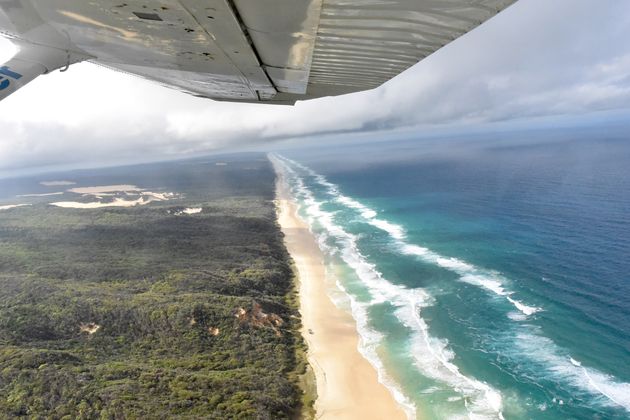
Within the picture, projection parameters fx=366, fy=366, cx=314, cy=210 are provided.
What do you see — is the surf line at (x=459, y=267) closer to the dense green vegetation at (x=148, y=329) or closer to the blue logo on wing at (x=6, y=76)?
the dense green vegetation at (x=148, y=329)

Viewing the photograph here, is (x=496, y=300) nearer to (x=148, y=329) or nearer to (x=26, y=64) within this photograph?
(x=148, y=329)

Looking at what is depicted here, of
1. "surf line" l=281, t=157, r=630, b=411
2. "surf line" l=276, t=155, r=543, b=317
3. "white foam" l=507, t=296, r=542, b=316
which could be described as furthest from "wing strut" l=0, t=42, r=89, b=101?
"white foam" l=507, t=296, r=542, b=316

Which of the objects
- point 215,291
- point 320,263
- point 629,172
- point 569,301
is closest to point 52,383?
point 215,291

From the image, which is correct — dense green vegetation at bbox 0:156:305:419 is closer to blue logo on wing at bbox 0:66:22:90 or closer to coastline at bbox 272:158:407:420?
coastline at bbox 272:158:407:420

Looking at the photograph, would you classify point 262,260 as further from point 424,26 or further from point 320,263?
point 424,26

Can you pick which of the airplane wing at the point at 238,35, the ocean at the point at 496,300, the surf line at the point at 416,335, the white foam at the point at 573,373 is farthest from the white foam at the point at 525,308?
the airplane wing at the point at 238,35

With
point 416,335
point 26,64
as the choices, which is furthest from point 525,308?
point 26,64
